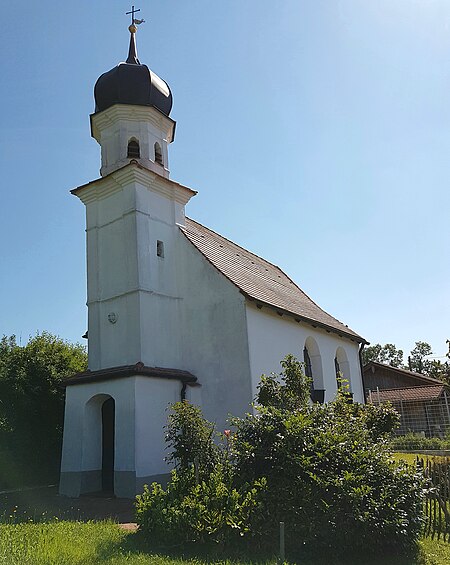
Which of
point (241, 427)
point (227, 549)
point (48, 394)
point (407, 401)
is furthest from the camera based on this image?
point (407, 401)

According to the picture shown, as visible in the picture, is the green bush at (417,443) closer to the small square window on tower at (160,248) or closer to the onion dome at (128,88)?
the small square window on tower at (160,248)

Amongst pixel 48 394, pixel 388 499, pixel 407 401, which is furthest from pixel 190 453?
pixel 407 401

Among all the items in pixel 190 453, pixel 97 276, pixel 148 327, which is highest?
pixel 97 276

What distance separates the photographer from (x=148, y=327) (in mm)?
15547

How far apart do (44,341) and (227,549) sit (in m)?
15.4

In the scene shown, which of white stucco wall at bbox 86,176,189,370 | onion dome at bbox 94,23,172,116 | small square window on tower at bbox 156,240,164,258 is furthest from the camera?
onion dome at bbox 94,23,172,116

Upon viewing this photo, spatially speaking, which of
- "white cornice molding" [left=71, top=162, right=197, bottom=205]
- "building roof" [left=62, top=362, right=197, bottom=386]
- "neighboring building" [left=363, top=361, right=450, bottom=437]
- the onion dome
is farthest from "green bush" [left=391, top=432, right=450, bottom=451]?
the onion dome

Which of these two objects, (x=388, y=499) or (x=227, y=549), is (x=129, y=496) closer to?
(x=227, y=549)

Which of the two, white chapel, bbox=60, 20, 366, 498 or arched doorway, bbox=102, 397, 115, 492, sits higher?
white chapel, bbox=60, 20, 366, 498

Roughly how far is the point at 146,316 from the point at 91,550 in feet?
28.1

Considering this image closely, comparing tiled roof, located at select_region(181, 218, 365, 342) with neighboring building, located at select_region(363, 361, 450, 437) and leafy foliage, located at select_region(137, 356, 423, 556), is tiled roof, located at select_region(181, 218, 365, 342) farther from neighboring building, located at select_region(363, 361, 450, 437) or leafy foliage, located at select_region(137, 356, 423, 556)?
neighboring building, located at select_region(363, 361, 450, 437)

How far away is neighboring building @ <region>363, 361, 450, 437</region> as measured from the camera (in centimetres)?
2867

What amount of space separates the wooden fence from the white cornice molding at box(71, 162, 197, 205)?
469 inches

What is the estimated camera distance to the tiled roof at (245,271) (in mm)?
16775
